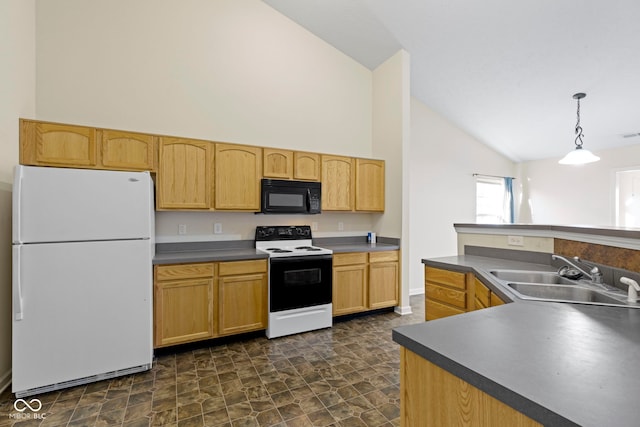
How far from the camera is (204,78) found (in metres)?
3.48

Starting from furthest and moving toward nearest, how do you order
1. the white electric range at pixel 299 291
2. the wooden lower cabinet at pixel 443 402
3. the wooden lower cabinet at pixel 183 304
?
the white electric range at pixel 299 291 → the wooden lower cabinet at pixel 183 304 → the wooden lower cabinet at pixel 443 402

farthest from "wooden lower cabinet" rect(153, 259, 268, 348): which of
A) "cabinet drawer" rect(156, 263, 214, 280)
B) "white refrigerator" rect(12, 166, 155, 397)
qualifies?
"white refrigerator" rect(12, 166, 155, 397)

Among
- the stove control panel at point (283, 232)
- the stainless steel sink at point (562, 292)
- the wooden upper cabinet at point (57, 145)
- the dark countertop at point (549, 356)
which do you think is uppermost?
the wooden upper cabinet at point (57, 145)

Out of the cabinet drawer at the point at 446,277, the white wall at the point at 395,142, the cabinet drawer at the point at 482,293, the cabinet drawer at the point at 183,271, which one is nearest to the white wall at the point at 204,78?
the white wall at the point at 395,142

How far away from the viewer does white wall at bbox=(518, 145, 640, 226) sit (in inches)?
196

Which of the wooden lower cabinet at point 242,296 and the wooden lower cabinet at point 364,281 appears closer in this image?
the wooden lower cabinet at point 242,296

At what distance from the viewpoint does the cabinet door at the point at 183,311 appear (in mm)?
2678

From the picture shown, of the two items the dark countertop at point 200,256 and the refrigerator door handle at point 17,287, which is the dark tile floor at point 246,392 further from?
the dark countertop at point 200,256

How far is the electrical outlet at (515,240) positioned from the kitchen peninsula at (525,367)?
124 cm

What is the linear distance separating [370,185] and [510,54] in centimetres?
216

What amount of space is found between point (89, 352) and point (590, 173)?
7.32 meters

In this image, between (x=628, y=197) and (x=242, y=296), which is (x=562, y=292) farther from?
(x=628, y=197)

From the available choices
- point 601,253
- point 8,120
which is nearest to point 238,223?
point 8,120

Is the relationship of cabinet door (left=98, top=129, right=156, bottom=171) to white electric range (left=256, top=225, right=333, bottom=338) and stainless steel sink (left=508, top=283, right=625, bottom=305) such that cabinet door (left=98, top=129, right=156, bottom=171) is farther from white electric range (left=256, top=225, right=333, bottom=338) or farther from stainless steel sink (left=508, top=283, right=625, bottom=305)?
stainless steel sink (left=508, top=283, right=625, bottom=305)
